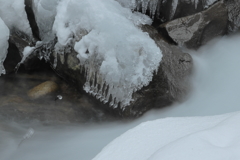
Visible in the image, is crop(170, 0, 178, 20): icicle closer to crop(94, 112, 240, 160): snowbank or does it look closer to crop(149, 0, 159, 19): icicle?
crop(149, 0, 159, 19): icicle

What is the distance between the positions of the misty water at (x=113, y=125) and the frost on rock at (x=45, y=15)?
5.56 feet

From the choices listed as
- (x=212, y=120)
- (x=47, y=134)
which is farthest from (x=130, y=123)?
(x=212, y=120)

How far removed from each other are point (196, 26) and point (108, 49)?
5.69 ft

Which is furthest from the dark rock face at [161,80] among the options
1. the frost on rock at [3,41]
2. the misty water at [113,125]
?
the frost on rock at [3,41]

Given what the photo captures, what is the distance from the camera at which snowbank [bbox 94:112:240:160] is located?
66.3 inches

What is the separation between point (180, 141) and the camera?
5.90 feet

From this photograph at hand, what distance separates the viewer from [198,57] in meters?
5.06

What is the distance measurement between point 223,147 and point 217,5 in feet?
13.2

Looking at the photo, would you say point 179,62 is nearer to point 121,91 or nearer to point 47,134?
point 121,91

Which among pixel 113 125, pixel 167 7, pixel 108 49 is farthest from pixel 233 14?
pixel 113 125

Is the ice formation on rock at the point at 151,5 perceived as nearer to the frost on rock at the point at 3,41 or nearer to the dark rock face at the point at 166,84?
the dark rock face at the point at 166,84

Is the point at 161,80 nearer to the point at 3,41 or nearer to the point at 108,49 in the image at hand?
the point at 108,49

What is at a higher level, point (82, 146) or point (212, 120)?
point (212, 120)

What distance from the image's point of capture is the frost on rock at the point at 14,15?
5133 millimetres
